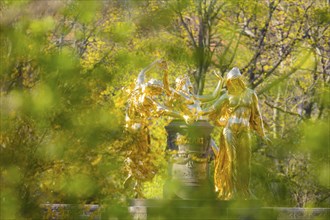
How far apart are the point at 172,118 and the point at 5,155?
7.95 meters

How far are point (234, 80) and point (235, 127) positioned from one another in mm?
687

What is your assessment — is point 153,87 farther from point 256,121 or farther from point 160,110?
point 256,121

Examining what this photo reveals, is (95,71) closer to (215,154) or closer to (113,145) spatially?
(113,145)

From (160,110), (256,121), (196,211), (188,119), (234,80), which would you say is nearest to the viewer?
(196,211)

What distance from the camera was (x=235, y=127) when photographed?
14.2 meters

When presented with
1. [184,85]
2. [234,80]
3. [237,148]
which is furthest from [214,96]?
[237,148]

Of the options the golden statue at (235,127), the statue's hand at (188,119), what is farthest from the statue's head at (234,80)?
the statue's hand at (188,119)

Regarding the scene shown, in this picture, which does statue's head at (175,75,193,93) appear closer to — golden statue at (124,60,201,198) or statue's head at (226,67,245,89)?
golden statue at (124,60,201,198)

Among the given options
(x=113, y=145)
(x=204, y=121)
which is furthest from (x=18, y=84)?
(x=204, y=121)

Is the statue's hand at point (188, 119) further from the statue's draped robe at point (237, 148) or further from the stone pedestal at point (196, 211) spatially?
the stone pedestal at point (196, 211)

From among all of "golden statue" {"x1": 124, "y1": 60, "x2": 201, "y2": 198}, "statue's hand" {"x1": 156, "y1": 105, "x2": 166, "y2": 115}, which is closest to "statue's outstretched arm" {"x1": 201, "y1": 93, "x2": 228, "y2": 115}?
"golden statue" {"x1": 124, "y1": 60, "x2": 201, "y2": 198}

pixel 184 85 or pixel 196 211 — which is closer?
pixel 196 211

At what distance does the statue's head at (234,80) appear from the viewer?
45.7ft

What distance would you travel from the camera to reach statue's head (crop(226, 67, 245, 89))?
13.9 meters
